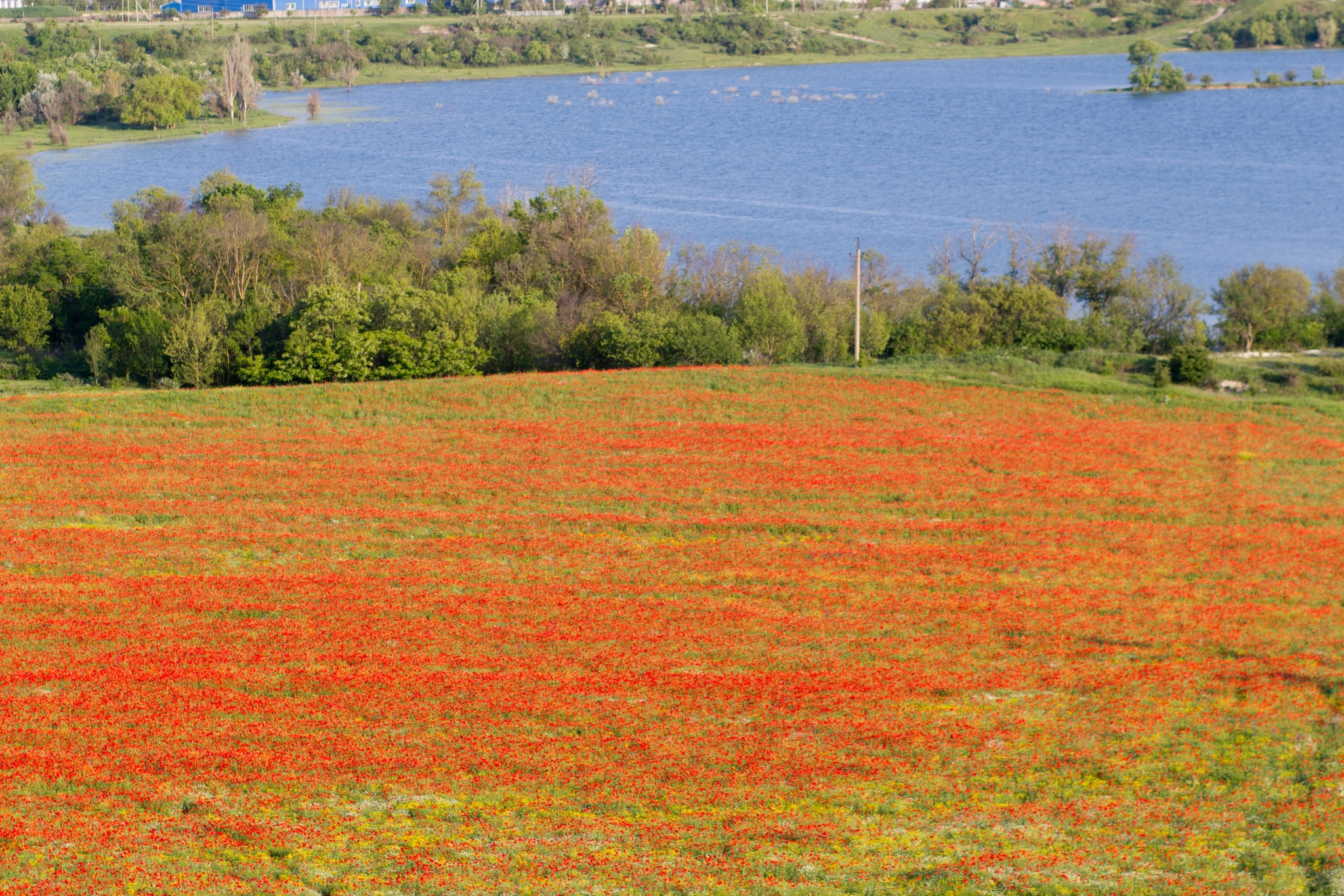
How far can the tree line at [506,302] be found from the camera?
59156mm

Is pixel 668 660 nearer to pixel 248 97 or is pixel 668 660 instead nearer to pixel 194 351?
pixel 194 351

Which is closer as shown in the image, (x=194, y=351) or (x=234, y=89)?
(x=194, y=351)

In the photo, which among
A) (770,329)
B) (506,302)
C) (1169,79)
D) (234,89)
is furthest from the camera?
(1169,79)

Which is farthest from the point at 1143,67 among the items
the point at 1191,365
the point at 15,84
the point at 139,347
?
the point at 139,347

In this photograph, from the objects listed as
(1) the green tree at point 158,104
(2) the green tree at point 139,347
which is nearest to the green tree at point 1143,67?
(1) the green tree at point 158,104

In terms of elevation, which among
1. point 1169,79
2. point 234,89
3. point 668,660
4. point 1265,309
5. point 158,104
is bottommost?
point 668,660

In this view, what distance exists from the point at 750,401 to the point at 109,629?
29.7 metres

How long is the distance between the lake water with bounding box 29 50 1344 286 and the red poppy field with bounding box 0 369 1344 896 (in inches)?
2093

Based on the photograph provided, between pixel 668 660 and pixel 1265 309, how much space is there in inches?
2029

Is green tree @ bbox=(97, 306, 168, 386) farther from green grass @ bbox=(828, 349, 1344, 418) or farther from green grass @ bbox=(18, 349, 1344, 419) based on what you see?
green grass @ bbox=(828, 349, 1344, 418)

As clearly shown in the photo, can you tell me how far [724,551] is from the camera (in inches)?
1299

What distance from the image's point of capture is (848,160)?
13450cm

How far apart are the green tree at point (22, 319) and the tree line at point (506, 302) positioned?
0.32ft

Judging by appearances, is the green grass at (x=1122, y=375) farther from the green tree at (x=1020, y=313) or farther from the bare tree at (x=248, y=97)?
the bare tree at (x=248, y=97)
